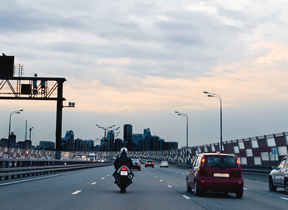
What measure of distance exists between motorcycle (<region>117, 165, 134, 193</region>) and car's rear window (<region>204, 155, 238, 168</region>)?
319cm

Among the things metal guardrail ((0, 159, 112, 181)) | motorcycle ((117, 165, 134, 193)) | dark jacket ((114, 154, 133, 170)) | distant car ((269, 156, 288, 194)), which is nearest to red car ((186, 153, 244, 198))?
motorcycle ((117, 165, 134, 193))

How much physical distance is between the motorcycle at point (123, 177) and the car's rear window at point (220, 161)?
3.19 m

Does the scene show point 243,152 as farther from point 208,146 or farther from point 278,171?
point 278,171

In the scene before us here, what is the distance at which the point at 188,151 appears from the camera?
85625 mm

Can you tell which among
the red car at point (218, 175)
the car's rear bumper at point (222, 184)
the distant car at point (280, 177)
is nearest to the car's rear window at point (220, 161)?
the red car at point (218, 175)

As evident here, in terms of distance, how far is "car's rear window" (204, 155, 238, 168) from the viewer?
1625 centimetres

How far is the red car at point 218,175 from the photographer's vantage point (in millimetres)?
15918

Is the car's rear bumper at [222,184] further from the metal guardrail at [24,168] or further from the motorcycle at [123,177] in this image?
the metal guardrail at [24,168]

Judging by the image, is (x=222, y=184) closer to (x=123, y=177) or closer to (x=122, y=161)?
(x=123, y=177)

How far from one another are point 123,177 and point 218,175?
148 inches

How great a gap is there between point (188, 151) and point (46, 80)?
42.5 m

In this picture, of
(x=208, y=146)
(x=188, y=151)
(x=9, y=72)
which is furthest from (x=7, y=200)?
(x=188, y=151)

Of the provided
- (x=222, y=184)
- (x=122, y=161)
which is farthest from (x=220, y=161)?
(x=122, y=161)

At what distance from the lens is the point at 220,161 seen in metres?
16.3
